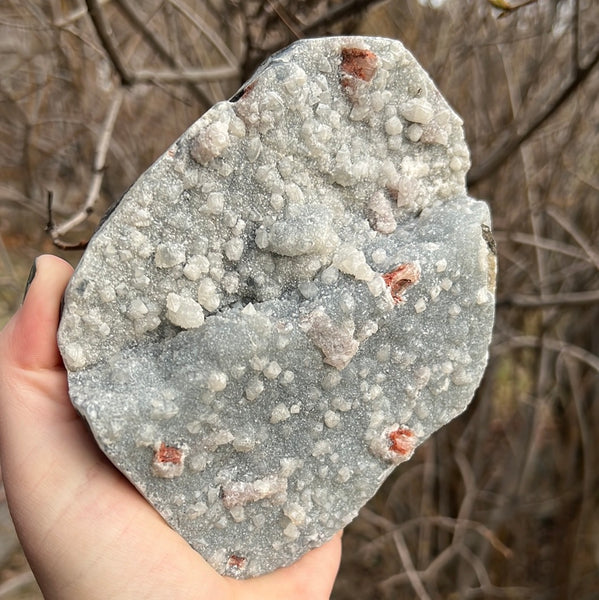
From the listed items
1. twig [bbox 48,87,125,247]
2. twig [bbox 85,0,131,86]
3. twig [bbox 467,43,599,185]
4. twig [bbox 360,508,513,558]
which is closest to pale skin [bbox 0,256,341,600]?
twig [bbox 48,87,125,247]

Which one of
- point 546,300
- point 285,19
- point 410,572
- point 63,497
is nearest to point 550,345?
point 546,300

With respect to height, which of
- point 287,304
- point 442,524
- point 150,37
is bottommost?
point 442,524

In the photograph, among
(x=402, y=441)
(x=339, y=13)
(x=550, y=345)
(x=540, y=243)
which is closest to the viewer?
(x=402, y=441)

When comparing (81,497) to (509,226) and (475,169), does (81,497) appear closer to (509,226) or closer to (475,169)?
(475,169)

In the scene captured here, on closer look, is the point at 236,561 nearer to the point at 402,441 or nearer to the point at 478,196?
the point at 402,441

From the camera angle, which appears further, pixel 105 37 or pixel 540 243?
pixel 540 243

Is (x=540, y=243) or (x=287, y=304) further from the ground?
(x=287, y=304)
